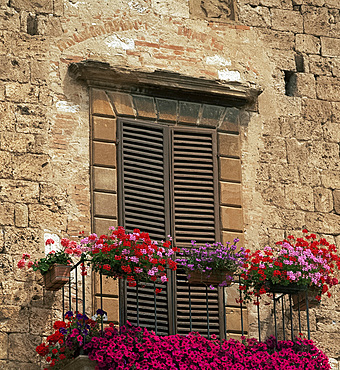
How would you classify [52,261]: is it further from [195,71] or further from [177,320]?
[195,71]

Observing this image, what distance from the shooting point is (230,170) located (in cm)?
1197

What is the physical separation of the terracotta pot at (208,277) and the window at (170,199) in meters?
0.20

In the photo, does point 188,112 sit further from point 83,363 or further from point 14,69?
point 83,363

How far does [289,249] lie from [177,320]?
4.19ft

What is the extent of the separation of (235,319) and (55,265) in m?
2.01

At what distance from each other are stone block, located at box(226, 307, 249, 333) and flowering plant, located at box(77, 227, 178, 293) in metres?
1.03

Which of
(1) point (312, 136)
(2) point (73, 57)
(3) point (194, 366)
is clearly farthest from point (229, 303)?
(2) point (73, 57)

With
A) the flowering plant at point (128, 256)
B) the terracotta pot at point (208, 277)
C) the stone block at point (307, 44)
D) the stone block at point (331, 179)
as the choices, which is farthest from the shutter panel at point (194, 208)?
the stone block at point (307, 44)

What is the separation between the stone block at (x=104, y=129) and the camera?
11531 mm

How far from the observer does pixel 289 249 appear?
36.4 ft

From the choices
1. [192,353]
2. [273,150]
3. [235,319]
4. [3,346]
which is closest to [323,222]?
[273,150]

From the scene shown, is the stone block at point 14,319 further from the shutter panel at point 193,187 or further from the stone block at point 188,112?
the stone block at point 188,112

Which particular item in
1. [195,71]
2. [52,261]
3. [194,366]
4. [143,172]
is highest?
[195,71]

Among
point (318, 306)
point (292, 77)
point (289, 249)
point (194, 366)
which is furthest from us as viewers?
point (292, 77)
